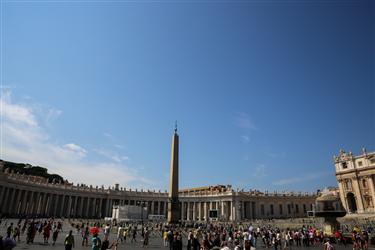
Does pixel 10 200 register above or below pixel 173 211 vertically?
above

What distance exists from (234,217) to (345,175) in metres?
28.9

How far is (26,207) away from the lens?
6450 centimetres

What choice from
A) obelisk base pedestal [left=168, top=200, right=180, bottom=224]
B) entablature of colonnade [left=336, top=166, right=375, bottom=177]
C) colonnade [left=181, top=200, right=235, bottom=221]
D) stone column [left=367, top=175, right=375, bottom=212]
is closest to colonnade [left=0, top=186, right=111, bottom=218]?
colonnade [left=181, top=200, right=235, bottom=221]

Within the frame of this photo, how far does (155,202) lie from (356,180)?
177 ft

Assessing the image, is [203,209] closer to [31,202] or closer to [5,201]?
[31,202]

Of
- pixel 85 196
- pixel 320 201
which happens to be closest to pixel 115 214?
pixel 85 196

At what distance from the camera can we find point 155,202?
81.6m

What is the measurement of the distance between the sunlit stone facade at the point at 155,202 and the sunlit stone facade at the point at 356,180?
19397 mm

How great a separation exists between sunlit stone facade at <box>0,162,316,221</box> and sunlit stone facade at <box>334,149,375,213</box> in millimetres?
19397

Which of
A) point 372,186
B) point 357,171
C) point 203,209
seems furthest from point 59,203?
point 372,186

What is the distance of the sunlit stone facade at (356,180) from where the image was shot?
5331 cm

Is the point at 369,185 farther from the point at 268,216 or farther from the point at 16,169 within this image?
the point at 16,169

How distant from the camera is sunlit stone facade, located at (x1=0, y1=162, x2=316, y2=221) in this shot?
2542 inches

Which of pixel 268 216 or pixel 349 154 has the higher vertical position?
pixel 349 154
